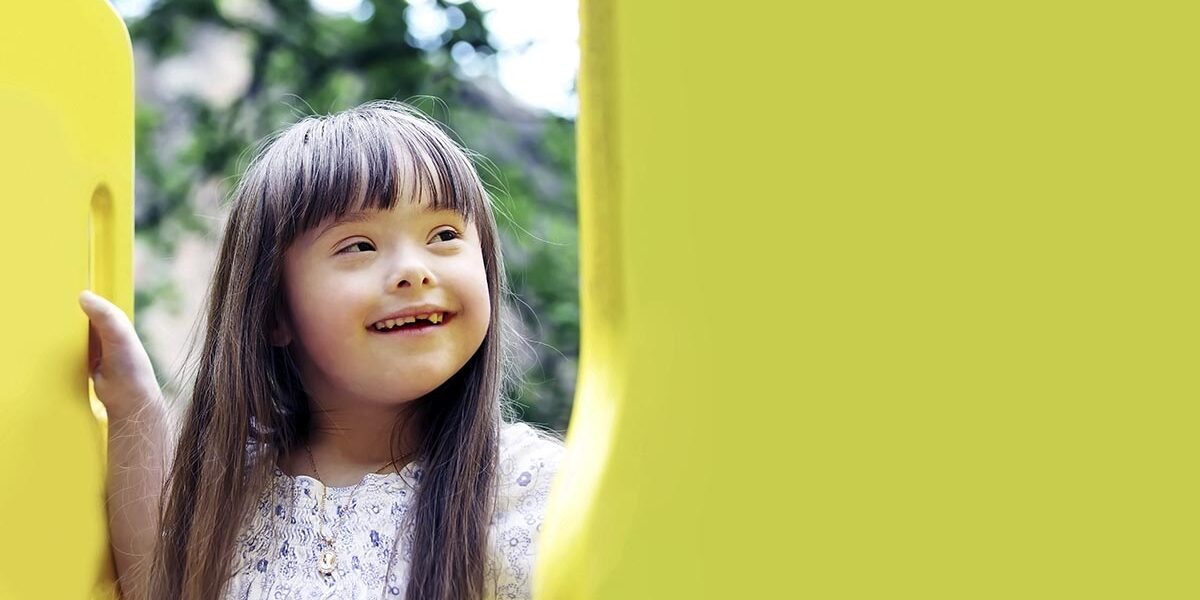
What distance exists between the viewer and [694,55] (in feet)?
2.08

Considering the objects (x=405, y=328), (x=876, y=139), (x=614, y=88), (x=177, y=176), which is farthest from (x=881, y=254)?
(x=177, y=176)

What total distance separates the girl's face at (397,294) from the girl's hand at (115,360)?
0.20 m

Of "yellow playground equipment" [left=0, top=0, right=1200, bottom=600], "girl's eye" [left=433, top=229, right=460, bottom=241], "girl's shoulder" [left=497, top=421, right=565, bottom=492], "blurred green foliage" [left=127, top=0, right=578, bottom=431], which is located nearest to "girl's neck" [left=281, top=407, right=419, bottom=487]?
"girl's shoulder" [left=497, top=421, right=565, bottom=492]

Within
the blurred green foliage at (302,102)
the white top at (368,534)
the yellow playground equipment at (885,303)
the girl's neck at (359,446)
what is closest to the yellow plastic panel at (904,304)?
the yellow playground equipment at (885,303)

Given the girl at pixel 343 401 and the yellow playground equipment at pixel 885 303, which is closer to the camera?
the yellow playground equipment at pixel 885 303

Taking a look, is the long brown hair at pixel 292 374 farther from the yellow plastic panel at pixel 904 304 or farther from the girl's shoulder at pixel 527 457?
the yellow plastic panel at pixel 904 304

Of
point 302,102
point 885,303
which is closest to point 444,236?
point 885,303

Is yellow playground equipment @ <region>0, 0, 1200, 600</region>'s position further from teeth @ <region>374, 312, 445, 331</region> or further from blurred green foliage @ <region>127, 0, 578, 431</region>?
blurred green foliage @ <region>127, 0, 578, 431</region>

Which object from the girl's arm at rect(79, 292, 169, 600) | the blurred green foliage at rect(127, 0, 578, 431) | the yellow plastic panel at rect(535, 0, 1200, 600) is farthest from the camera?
the blurred green foliage at rect(127, 0, 578, 431)

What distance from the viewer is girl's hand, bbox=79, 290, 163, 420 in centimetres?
140

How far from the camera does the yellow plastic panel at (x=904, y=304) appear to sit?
534mm

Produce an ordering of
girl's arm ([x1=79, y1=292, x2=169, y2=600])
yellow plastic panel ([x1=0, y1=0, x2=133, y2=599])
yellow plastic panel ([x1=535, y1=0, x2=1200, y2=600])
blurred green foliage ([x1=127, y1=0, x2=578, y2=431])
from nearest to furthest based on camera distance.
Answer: yellow plastic panel ([x1=535, y1=0, x2=1200, y2=600]) → yellow plastic panel ([x1=0, y1=0, x2=133, y2=599]) → girl's arm ([x1=79, y1=292, x2=169, y2=600]) → blurred green foliage ([x1=127, y1=0, x2=578, y2=431])

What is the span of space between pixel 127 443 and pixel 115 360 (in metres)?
0.09

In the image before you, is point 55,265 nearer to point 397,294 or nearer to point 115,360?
point 115,360
